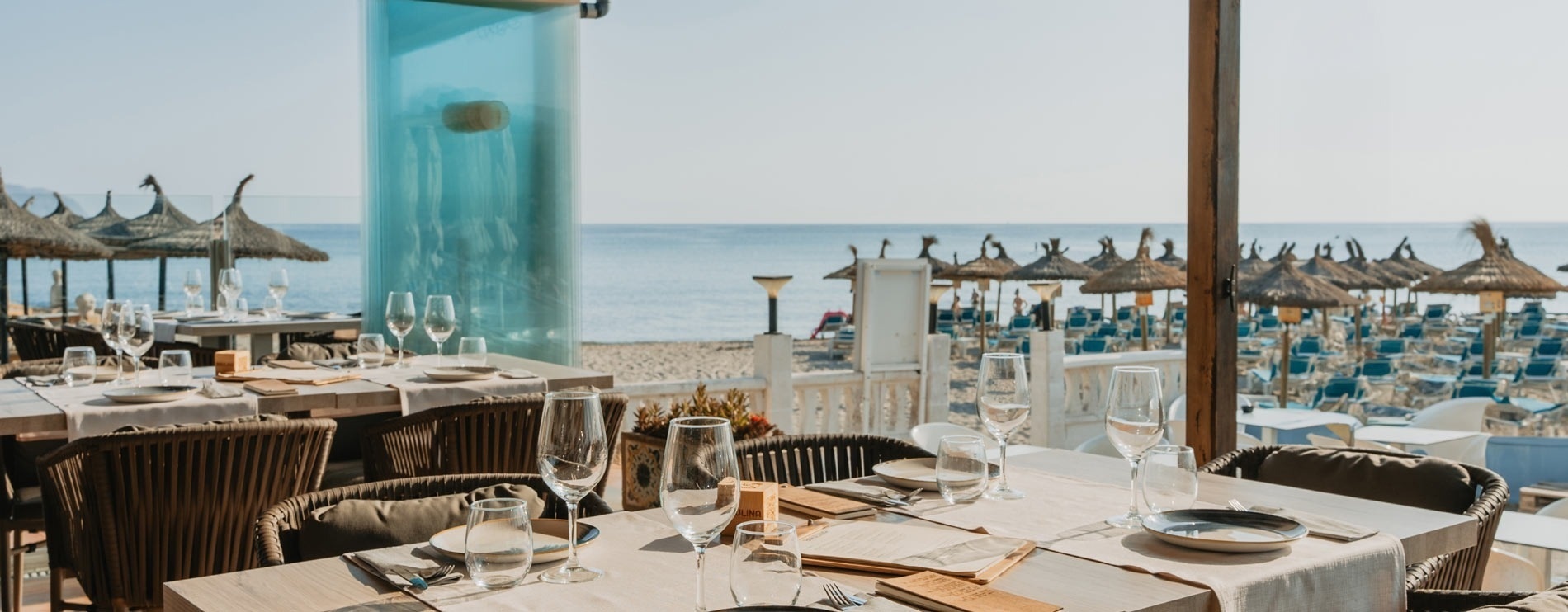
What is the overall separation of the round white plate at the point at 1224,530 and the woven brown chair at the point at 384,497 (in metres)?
0.76

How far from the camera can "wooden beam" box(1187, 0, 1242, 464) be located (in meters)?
3.53

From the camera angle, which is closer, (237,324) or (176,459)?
(176,459)

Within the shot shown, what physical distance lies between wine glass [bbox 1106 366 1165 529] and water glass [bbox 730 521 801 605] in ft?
2.39

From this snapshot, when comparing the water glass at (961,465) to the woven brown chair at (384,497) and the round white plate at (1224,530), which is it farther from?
the woven brown chair at (384,497)

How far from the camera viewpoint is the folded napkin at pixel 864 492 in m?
1.77

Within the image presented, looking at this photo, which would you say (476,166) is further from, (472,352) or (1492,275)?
(1492,275)

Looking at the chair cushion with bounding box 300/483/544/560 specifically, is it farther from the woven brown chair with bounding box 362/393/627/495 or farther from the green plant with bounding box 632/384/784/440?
the green plant with bounding box 632/384/784/440

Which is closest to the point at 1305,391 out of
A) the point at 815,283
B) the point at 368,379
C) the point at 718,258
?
the point at 368,379

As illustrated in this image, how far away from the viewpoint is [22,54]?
76.4ft

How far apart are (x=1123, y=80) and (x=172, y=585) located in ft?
109

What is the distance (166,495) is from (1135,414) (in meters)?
1.84

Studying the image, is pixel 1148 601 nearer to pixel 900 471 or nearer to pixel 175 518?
pixel 900 471

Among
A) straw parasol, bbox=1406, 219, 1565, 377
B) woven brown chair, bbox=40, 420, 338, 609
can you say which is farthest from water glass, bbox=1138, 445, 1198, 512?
straw parasol, bbox=1406, 219, 1565, 377

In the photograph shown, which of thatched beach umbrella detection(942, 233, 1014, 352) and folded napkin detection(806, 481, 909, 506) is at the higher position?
thatched beach umbrella detection(942, 233, 1014, 352)
